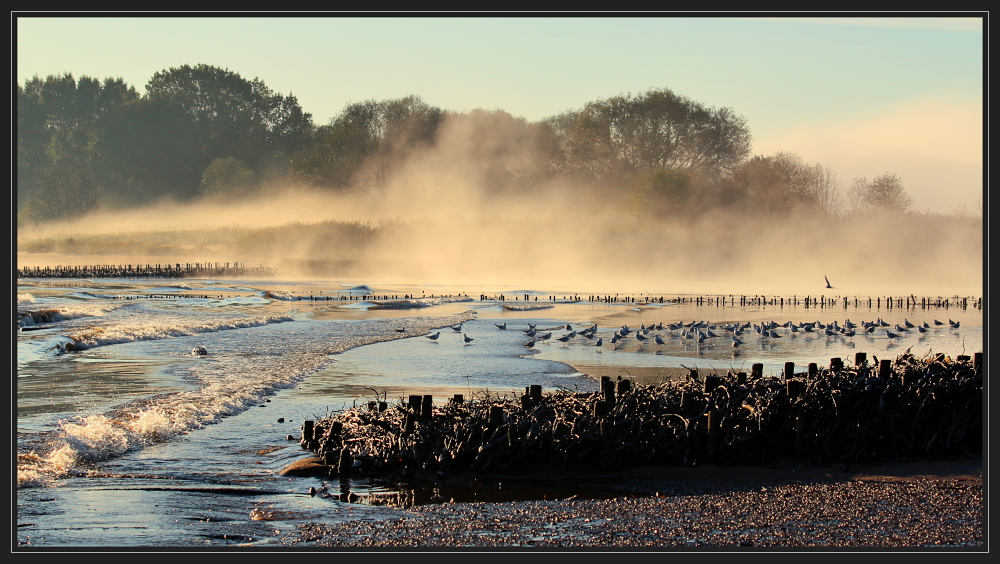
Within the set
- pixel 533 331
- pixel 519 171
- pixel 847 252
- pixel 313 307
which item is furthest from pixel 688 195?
Result: pixel 533 331

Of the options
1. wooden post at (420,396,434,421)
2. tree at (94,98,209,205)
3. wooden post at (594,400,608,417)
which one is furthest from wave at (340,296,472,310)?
tree at (94,98,209,205)

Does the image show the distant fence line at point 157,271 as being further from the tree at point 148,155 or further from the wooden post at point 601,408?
the wooden post at point 601,408

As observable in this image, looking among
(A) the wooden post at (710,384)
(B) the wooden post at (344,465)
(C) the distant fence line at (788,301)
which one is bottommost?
(B) the wooden post at (344,465)

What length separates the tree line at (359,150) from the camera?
62781mm

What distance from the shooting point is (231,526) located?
6.71 meters

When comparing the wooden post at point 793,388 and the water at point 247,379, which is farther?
the wooden post at point 793,388

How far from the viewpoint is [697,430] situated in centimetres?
829

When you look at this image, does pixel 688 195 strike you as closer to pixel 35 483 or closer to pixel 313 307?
pixel 313 307

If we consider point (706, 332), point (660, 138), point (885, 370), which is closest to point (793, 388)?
point (885, 370)

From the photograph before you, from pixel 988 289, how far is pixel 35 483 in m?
8.11

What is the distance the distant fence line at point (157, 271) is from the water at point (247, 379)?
37.7 m

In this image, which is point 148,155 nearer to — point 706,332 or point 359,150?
point 359,150

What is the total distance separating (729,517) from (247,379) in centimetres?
1000

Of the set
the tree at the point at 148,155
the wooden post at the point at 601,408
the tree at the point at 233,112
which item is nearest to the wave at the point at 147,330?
the wooden post at the point at 601,408
